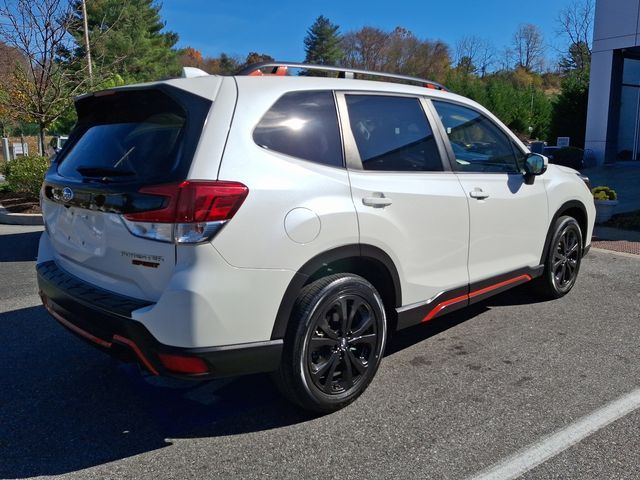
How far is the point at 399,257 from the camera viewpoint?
3355mm

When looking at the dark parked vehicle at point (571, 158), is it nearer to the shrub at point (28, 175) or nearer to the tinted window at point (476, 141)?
the shrub at point (28, 175)

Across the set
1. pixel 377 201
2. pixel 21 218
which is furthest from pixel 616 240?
pixel 21 218

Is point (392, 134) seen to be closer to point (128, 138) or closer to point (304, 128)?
point (304, 128)

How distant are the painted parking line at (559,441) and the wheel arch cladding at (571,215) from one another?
5.60ft

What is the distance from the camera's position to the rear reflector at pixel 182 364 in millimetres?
2594

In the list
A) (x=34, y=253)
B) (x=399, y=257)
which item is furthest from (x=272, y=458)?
(x=34, y=253)

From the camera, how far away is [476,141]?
4.31 metres

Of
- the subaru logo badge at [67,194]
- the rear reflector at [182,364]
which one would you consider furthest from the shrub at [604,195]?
the subaru logo badge at [67,194]

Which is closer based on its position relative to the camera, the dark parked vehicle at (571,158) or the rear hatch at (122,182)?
the rear hatch at (122,182)

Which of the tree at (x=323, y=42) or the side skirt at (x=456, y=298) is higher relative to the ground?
the tree at (x=323, y=42)

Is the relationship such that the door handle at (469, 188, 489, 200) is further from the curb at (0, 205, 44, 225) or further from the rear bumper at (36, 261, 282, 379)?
the curb at (0, 205, 44, 225)

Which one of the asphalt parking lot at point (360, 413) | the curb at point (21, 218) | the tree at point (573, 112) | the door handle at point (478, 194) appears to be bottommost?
Answer: the asphalt parking lot at point (360, 413)

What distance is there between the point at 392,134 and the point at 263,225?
1284mm

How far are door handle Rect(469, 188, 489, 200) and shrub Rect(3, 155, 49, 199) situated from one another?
9455 mm
